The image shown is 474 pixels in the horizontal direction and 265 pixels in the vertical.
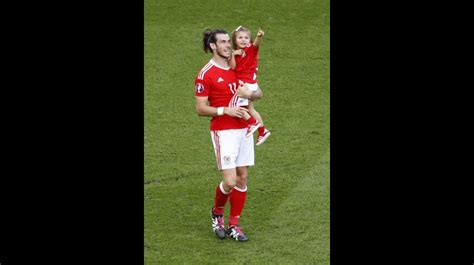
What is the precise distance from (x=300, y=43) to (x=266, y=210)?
5.56 m

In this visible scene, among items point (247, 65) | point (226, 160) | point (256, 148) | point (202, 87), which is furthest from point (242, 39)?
point (256, 148)

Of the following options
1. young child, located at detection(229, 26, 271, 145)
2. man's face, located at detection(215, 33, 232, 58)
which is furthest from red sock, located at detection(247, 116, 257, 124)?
man's face, located at detection(215, 33, 232, 58)

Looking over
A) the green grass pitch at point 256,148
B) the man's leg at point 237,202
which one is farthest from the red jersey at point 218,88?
the green grass pitch at point 256,148

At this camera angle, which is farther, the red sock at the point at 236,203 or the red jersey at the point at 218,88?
the red sock at the point at 236,203

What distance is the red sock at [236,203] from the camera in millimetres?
10125

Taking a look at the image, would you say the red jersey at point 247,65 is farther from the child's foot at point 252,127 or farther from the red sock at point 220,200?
the red sock at point 220,200

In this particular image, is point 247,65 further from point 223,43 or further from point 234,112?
point 234,112

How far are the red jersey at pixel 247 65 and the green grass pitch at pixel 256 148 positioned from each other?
5.18 feet

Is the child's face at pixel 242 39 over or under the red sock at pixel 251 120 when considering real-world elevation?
over

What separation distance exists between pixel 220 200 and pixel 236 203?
170 millimetres

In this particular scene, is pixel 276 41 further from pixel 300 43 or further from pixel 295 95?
pixel 295 95

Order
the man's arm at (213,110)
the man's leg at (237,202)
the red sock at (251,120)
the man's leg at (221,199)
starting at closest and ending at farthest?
1. the man's arm at (213,110)
2. the man's leg at (221,199)
3. the man's leg at (237,202)
4. the red sock at (251,120)

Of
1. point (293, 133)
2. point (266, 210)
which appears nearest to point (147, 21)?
point (293, 133)

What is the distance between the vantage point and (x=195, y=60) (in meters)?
15.4
